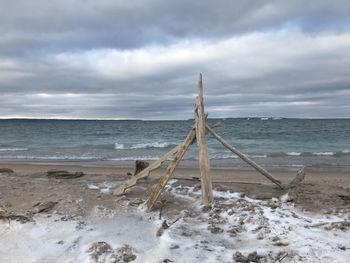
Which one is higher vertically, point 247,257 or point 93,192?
point 93,192

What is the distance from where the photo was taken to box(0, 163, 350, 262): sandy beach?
18.7 feet

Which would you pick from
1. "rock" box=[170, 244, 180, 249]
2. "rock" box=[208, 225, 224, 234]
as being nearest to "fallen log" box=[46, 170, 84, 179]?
"rock" box=[208, 225, 224, 234]

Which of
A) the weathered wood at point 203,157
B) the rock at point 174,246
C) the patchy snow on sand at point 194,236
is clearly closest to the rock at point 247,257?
the patchy snow on sand at point 194,236

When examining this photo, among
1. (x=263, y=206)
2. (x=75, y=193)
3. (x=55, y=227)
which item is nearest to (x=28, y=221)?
(x=55, y=227)

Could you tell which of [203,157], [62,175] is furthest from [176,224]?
[62,175]

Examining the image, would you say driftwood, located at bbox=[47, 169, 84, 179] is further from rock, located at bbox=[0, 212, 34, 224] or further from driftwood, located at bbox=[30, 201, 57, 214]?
rock, located at bbox=[0, 212, 34, 224]

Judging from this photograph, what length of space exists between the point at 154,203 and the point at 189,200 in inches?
35.5

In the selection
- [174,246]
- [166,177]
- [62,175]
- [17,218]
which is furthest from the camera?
[62,175]

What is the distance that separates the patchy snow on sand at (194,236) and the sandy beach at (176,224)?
0.01m

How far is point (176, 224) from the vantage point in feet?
22.7

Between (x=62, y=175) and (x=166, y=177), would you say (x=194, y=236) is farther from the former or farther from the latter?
(x=62, y=175)

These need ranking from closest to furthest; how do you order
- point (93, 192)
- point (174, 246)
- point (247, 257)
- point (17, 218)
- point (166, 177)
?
1. point (247, 257)
2. point (174, 246)
3. point (17, 218)
4. point (166, 177)
5. point (93, 192)

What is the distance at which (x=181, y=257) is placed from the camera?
5574 millimetres

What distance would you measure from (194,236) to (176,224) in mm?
625
